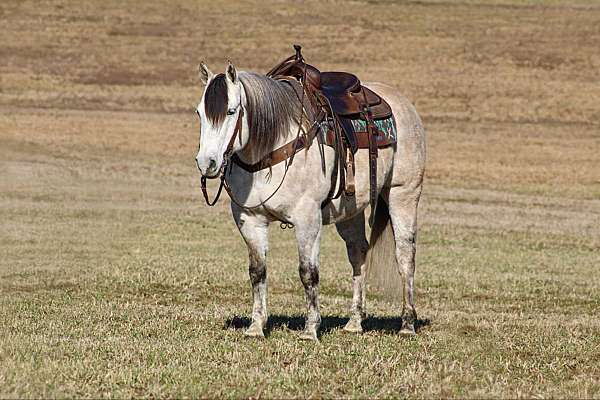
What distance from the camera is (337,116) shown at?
9781 millimetres

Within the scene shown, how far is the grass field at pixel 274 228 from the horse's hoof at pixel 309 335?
14cm

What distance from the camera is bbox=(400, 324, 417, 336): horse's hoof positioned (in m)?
10.2

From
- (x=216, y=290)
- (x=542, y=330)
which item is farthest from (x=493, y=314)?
(x=216, y=290)

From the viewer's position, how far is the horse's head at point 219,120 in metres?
8.18

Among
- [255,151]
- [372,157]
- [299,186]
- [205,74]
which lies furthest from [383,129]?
[205,74]

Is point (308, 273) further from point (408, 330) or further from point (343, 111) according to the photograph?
point (343, 111)

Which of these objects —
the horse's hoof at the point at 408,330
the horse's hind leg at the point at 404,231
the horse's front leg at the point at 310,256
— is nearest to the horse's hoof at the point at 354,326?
the horse's hoof at the point at 408,330

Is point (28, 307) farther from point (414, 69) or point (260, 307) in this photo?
point (414, 69)

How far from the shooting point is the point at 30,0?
72.9m

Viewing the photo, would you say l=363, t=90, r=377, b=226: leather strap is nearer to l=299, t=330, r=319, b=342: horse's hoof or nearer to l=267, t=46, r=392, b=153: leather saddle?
l=267, t=46, r=392, b=153: leather saddle

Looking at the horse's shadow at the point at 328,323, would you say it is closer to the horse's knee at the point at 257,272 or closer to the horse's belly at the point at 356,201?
the horse's knee at the point at 257,272

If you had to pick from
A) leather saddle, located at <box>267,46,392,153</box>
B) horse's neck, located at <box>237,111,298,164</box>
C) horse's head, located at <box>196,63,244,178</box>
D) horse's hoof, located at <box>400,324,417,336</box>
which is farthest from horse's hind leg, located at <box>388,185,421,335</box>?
horse's head, located at <box>196,63,244,178</box>

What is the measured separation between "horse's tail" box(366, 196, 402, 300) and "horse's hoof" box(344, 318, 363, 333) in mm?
473

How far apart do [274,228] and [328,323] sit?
40.0 ft
